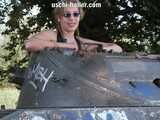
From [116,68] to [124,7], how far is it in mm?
6210

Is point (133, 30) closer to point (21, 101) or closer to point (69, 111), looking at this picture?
point (21, 101)

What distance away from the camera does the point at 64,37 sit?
268 inches

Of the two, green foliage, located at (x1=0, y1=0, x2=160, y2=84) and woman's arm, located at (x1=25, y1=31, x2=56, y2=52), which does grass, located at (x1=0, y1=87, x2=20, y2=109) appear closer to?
green foliage, located at (x1=0, y1=0, x2=160, y2=84)

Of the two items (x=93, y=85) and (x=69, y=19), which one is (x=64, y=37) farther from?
(x=93, y=85)

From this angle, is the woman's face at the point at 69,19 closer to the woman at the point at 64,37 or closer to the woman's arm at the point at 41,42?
the woman at the point at 64,37

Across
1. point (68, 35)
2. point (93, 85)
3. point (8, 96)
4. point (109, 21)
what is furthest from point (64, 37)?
point (8, 96)

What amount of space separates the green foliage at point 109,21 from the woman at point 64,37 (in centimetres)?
450

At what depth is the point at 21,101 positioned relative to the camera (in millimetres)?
6656

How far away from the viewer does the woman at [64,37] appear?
6.54 metres

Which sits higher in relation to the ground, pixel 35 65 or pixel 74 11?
pixel 74 11

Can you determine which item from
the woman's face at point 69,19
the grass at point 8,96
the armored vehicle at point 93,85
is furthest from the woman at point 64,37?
the grass at point 8,96

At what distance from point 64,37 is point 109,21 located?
5.50 metres

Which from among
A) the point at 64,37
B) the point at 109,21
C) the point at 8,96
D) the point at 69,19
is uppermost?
the point at 69,19

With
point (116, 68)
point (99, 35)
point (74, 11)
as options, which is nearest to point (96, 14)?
point (99, 35)
